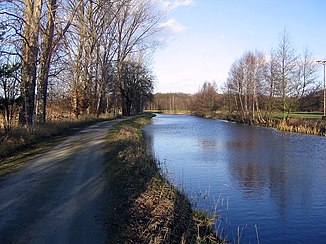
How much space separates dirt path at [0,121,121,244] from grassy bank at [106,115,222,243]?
280 millimetres

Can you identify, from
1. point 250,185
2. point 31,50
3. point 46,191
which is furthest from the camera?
point 31,50

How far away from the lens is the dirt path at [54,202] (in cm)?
539

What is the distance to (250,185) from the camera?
12.0 meters

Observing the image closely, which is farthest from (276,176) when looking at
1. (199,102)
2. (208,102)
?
(199,102)

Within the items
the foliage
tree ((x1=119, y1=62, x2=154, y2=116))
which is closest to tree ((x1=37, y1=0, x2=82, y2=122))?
tree ((x1=119, y1=62, x2=154, y2=116))

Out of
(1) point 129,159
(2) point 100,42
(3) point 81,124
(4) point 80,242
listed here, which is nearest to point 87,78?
(2) point 100,42

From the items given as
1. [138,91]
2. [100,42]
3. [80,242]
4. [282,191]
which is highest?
[100,42]

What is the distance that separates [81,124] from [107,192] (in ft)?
62.6

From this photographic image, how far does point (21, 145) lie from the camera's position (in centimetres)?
1322

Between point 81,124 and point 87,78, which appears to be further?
point 87,78

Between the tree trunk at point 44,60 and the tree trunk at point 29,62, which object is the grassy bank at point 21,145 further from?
the tree trunk at point 44,60

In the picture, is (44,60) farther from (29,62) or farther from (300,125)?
(300,125)

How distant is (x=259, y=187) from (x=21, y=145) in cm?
870

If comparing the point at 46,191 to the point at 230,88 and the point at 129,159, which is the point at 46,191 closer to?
the point at 129,159
